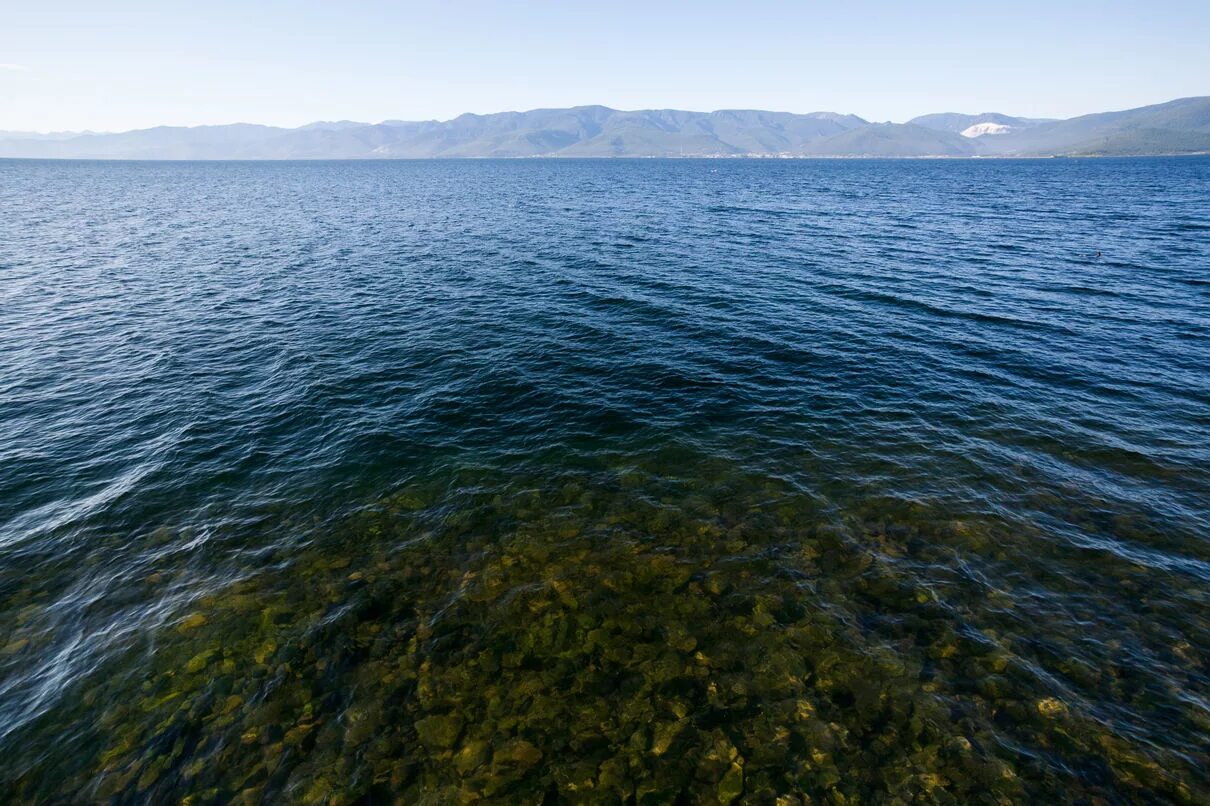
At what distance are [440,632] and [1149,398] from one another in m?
41.6

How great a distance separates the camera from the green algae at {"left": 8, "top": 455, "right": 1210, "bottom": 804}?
13.3m

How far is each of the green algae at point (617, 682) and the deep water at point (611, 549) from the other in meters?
0.11

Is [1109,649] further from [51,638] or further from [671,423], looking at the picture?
[51,638]

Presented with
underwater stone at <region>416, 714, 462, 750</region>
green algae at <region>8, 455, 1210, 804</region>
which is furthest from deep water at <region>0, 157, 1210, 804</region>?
underwater stone at <region>416, 714, 462, 750</region>

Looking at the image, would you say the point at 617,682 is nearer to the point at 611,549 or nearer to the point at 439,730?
the point at 439,730

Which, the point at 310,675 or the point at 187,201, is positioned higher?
the point at 187,201

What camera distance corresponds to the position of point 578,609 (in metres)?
18.5

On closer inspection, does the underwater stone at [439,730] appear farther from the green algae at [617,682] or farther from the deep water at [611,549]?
the deep water at [611,549]

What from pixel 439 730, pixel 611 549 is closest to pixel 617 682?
pixel 439 730

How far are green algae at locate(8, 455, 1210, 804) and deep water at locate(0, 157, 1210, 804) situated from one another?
11cm

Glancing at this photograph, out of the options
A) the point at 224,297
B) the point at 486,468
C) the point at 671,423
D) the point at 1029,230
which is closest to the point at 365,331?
the point at 224,297

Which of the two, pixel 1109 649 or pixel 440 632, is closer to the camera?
pixel 1109 649

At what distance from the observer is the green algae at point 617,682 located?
524 inches

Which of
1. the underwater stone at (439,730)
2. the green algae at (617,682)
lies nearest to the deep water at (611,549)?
the green algae at (617,682)
